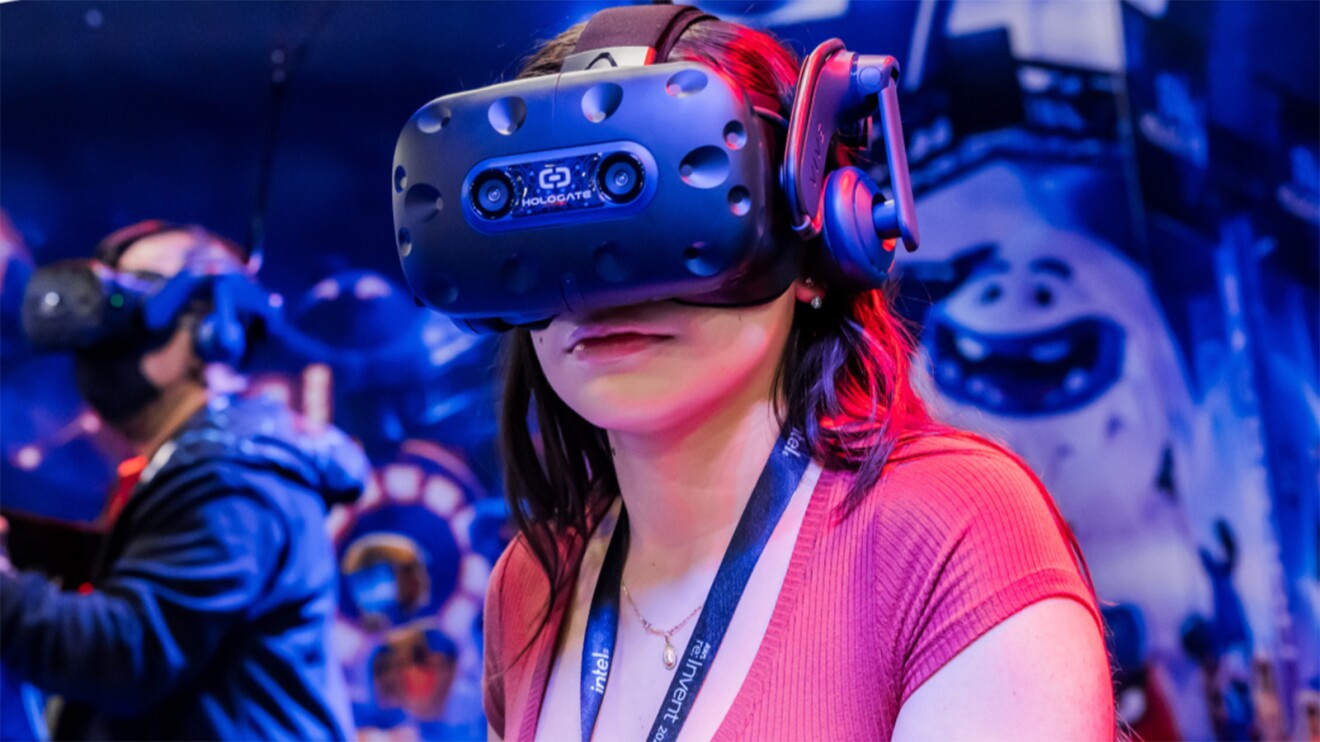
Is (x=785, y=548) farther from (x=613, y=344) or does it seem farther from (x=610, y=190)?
(x=610, y=190)

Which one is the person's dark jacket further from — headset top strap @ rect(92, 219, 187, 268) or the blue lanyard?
the blue lanyard

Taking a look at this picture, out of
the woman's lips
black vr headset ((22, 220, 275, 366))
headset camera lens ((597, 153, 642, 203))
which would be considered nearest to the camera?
headset camera lens ((597, 153, 642, 203))

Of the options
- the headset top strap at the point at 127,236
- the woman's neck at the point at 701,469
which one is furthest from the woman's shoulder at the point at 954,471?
the headset top strap at the point at 127,236

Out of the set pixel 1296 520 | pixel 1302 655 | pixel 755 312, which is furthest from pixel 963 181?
pixel 755 312

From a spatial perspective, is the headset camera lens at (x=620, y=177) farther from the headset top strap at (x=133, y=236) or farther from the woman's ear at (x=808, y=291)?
the headset top strap at (x=133, y=236)

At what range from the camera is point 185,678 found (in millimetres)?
2219

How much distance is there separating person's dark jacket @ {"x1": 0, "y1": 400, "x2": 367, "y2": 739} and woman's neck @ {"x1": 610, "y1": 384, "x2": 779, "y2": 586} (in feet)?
4.86

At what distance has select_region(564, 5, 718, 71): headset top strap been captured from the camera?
76cm

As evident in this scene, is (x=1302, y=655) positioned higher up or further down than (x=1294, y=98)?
further down

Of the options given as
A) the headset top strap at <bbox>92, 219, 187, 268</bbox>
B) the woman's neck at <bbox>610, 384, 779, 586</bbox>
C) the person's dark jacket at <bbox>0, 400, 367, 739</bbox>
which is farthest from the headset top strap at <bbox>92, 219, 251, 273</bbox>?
the woman's neck at <bbox>610, 384, 779, 586</bbox>

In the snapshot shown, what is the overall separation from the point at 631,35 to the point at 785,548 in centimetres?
36

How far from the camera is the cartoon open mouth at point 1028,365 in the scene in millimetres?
1924

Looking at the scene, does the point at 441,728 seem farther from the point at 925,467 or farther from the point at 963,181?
the point at 925,467

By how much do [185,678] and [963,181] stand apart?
1674mm
